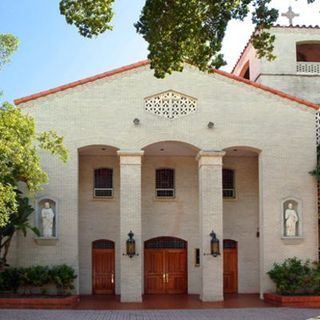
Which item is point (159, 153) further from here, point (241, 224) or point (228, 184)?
point (241, 224)

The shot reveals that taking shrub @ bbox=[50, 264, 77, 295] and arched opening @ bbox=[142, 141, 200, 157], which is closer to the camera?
shrub @ bbox=[50, 264, 77, 295]

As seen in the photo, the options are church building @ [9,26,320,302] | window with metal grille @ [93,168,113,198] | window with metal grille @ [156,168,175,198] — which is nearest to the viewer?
church building @ [9,26,320,302]

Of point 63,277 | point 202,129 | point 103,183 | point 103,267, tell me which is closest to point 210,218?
point 202,129

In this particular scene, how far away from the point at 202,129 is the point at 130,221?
4.26 metres

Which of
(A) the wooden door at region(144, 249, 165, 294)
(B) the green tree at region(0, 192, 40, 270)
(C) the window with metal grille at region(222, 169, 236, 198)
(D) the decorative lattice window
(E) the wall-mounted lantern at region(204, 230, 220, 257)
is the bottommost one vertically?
(A) the wooden door at region(144, 249, 165, 294)

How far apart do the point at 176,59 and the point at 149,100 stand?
28.4 ft

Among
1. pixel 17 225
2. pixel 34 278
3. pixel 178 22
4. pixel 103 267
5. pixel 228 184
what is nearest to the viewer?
pixel 178 22

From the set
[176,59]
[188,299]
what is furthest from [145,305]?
[176,59]

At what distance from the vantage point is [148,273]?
24844 millimetres

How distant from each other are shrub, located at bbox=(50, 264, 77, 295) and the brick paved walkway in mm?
1542

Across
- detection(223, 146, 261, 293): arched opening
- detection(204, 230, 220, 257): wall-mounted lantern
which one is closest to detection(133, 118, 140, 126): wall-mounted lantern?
detection(223, 146, 261, 293): arched opening

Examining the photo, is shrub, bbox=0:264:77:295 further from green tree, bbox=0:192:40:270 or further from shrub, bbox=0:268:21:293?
green tree, bbox=0:192:40:270

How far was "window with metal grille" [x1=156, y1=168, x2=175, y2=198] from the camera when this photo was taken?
25.2m

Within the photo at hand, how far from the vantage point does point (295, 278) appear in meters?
21.4
